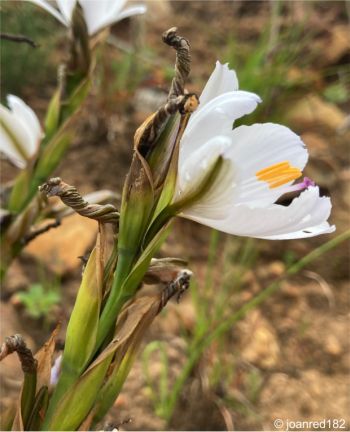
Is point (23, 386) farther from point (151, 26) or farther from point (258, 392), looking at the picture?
point (151, 26)

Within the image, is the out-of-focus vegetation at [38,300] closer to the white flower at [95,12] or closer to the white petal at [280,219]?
the white flower at [95,12]

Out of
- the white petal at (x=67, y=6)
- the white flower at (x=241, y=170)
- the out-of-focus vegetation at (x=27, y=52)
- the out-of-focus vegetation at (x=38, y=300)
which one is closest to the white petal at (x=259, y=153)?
the white flower at (x=241, y=170)

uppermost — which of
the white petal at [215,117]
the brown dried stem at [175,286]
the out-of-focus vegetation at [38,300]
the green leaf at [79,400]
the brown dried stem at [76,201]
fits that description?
the white petal at [215,117]

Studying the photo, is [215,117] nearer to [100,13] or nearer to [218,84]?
[218,84]

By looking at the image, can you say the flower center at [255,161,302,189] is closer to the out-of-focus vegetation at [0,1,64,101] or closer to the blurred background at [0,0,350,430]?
the blurred background at [0,0,350,430]

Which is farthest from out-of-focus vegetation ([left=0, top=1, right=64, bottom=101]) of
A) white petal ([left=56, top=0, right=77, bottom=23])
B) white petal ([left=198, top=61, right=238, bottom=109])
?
white petal ([left=198, top=61, right=238, bottom=109])

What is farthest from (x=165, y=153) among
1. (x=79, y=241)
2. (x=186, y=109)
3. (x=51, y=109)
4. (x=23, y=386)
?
(x=79, y=241)
